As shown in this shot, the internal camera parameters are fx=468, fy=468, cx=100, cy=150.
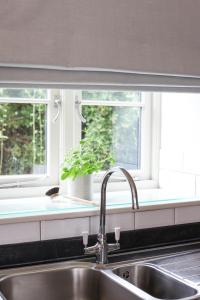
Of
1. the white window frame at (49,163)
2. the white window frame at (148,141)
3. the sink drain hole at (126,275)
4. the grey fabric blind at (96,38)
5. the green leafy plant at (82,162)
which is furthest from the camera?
the white window frame at (148,141)

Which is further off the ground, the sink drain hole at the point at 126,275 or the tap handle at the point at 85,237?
the tap handle at the point at 85,237

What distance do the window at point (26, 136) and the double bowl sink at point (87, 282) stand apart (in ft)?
1.83

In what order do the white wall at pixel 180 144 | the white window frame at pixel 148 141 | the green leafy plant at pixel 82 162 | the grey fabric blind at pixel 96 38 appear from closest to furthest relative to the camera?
the grey fabric blind at pixel 96 38, the green leafy plant at pixel 82 162, the white wall at pixel 180 144, the white window frame at pixel 148 141

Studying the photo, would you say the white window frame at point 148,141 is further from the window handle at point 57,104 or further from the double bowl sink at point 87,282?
the double bowl sink at point 87,282

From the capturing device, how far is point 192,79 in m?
1.95

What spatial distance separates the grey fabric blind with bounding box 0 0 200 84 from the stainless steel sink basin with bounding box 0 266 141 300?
26.4 inches

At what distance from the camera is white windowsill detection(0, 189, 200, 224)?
1693 mm

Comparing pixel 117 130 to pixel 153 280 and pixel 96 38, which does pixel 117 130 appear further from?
pixel 153 280

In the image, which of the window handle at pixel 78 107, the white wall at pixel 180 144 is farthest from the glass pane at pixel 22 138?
the white wall at pixel 180 144

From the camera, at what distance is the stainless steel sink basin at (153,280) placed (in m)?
1.59

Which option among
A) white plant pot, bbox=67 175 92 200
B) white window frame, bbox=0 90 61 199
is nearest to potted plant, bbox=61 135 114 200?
white plant pot, bbox=67 175 92 200

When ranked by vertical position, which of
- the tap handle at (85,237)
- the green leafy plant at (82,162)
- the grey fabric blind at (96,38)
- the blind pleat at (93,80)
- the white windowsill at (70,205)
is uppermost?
the grey fabric blind at (96,38)

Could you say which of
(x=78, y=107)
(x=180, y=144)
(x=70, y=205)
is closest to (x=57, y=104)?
(x=78, y=107)

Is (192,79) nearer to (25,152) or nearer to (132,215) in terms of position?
(132,215)
